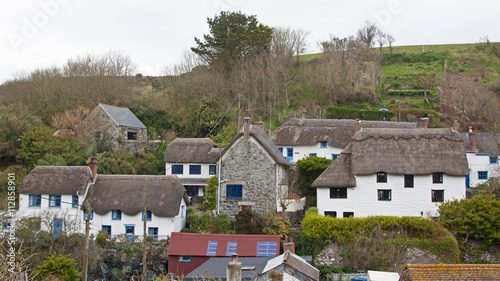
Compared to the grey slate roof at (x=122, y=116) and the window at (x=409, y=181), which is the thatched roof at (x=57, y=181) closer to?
the grey slate roof at (x=122, y=116)

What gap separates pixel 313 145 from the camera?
116 ft

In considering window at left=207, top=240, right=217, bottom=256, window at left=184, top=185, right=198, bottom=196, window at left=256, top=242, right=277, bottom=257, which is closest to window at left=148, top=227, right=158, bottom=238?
window at left=207, top=240, right=217, bottom=256

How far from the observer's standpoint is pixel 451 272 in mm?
13977

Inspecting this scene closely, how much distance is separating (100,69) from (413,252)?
38.3m

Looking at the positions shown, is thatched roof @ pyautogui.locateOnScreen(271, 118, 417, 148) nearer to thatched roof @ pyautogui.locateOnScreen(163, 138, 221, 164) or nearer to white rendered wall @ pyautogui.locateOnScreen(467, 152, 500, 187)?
thatched roof @ pyautogui.locateOnScreen(163, 138, 221, 164)

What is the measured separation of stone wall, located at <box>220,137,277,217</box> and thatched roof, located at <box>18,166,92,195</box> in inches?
373

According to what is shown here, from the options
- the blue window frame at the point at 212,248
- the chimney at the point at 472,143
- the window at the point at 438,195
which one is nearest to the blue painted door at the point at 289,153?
the window at the point at 438,195

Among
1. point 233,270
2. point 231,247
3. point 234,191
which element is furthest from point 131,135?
point 233,270

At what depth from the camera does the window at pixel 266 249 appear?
22.8m

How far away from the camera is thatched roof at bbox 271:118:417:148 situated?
3538cm

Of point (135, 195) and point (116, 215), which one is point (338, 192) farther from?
point (116, 215)

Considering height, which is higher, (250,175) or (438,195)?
(250,175)

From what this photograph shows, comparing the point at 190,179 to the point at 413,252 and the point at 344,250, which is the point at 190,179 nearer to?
the point at 344,250

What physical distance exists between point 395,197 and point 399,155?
279cm
